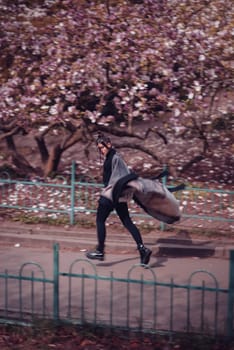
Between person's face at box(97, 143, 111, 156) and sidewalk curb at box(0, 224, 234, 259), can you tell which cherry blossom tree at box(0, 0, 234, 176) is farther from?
person's face at box(97, 143, 111, 156)

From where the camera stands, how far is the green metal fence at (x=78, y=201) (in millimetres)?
9508

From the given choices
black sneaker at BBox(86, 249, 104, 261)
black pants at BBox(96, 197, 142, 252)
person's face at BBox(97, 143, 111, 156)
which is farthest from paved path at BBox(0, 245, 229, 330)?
person's face at BBox(97, 143, 111, 156)

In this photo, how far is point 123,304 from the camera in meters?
6.87

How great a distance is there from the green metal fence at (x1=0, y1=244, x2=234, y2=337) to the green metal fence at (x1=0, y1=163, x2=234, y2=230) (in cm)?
193

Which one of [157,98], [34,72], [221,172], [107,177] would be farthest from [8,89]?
[221,172]

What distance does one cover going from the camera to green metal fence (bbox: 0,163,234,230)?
31.2 feet

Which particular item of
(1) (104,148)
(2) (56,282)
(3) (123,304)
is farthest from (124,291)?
(1) (104,148)

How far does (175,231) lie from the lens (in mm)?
9250

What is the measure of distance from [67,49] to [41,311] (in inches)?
184

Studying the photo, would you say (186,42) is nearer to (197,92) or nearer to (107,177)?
(197,92)

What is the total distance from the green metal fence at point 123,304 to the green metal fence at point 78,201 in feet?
6.32

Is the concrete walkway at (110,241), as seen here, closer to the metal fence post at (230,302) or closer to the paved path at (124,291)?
the paved path at (124,291)

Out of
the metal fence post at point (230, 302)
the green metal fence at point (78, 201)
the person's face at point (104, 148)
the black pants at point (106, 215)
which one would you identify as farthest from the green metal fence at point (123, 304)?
the green metal fence at point (78, 201)

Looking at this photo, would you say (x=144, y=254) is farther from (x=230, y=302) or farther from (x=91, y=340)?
(x=230, y=302)
